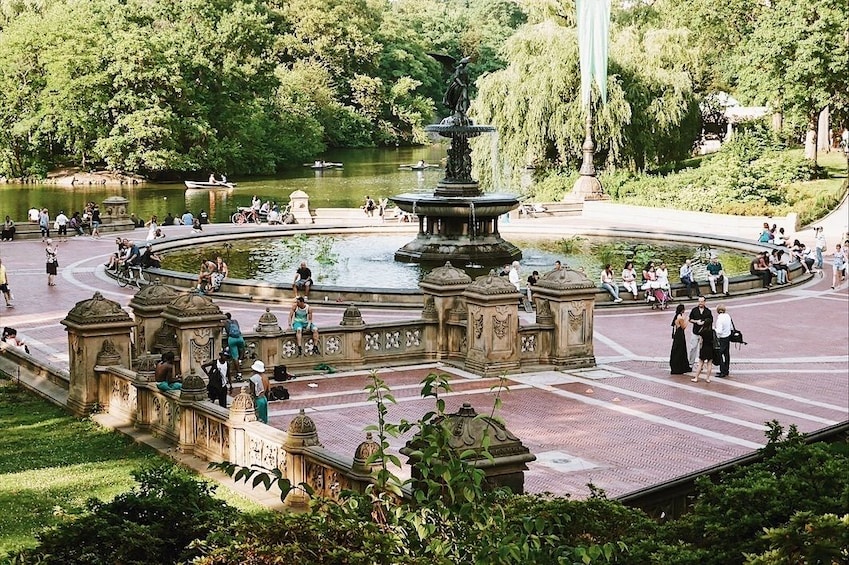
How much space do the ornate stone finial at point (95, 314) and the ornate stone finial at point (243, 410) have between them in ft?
15.0

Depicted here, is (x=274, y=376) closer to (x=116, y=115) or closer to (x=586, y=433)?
(x=586, y=433)

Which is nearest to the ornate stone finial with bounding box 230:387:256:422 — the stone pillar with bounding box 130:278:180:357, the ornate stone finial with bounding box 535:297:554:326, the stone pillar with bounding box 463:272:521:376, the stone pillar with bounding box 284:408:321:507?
the stone pillar with bounding box 284:408:321:507

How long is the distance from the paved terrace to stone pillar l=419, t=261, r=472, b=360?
0.65 meters

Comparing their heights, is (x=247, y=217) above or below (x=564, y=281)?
below

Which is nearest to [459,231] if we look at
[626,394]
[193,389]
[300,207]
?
[626,394]

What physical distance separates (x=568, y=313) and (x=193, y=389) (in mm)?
8628

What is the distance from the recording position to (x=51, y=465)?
13.5 meters

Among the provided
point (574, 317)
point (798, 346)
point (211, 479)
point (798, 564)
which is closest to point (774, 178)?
point (798, 346)

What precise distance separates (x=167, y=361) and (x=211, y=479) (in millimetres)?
3943

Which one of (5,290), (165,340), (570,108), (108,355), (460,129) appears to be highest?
(570,108)

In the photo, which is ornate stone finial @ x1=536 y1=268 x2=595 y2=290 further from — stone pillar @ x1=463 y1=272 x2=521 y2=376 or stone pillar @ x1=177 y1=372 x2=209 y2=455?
stone pillar @ x1=177 y1=372 x2=209 y2=455

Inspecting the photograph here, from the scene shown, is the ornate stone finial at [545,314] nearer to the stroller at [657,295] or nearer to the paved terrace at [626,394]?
the paved terrace at [626,394]

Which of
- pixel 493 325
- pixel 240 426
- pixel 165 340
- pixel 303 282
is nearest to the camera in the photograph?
pixel 240 426

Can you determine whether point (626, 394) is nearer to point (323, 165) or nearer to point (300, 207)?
point (300, 207)
